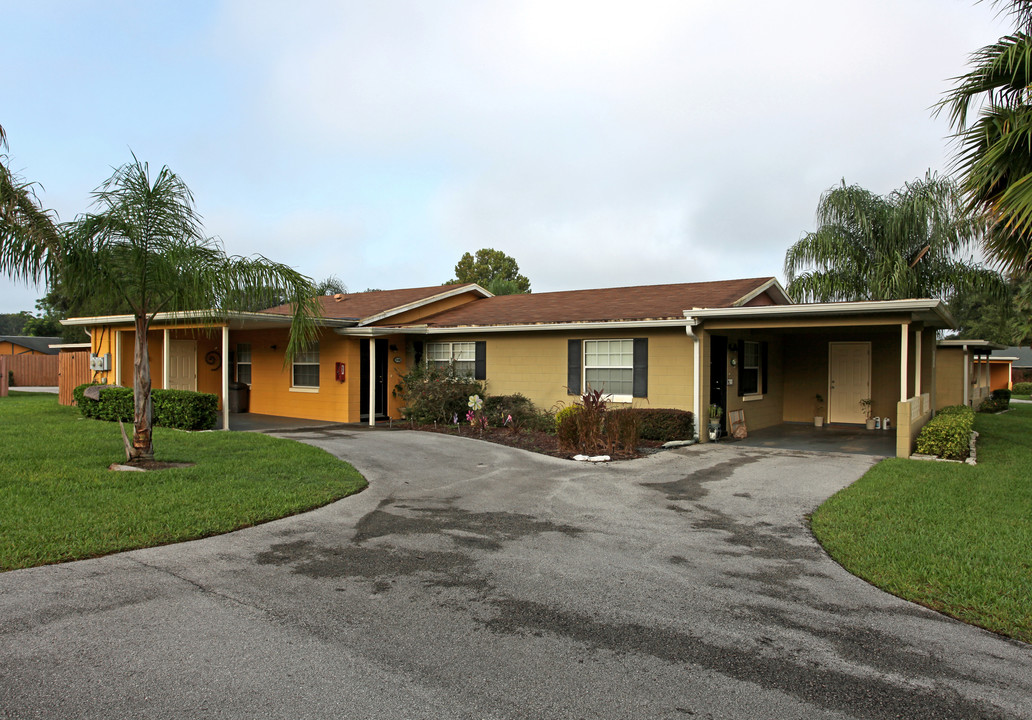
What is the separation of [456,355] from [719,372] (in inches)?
261

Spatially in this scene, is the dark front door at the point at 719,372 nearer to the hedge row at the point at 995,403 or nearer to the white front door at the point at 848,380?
the white front door at the point at 848,380

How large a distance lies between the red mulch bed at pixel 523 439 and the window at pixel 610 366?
1641 millimetres

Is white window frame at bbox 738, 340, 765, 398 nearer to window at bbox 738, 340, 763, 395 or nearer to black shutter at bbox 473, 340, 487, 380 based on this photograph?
window at bbox 738, 340, 763, 395

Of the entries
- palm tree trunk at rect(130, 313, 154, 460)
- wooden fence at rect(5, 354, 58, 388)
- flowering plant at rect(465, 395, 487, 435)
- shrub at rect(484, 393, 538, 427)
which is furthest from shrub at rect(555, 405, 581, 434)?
wooden fence at rect(5, 354, 58, 388)

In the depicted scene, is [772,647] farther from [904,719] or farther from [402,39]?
[402,39]

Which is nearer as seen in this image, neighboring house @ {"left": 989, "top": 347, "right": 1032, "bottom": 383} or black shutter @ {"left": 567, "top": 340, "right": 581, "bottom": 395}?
black shutter @ {"left": 567, "top": 340, "right": 581, "bottom": 395}

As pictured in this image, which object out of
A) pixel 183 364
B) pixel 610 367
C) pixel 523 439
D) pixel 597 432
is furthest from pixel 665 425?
pixel 183 364

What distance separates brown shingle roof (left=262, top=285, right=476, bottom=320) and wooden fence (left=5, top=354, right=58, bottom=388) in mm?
23177

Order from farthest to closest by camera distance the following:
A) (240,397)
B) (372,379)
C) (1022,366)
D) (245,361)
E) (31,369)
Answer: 1. (1022,366)
2. (31,369)
3. (245,361)
4. (240,397)
5. (372,379)

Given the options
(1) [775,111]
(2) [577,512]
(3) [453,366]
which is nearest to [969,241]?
(1) [775,111]

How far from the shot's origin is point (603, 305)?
634 inches

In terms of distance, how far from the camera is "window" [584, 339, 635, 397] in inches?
567

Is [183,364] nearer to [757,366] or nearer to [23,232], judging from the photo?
[23,232]

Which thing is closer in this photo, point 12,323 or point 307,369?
point 307,369
